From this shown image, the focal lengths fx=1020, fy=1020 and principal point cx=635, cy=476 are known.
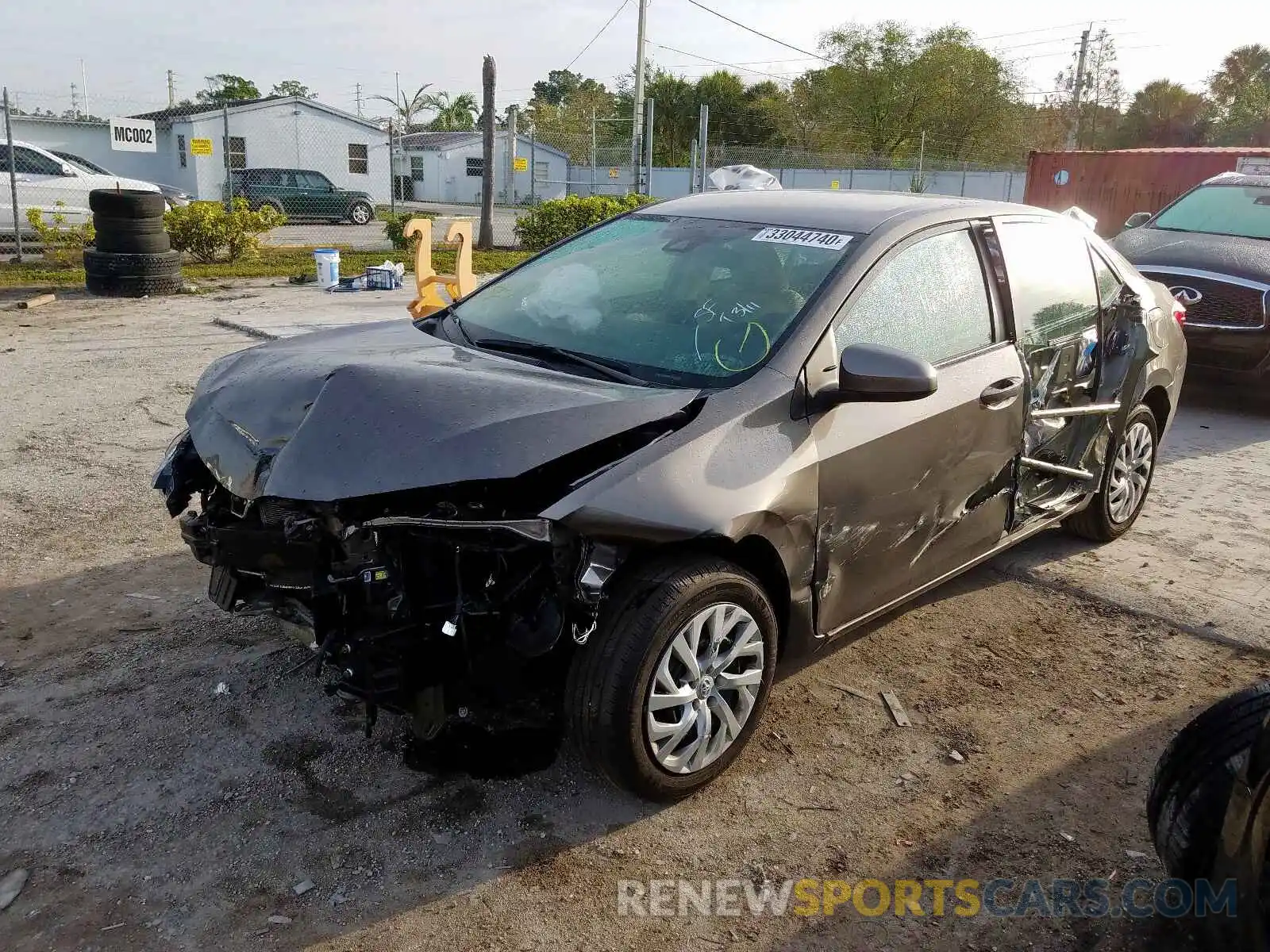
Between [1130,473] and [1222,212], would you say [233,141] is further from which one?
[1130,473]

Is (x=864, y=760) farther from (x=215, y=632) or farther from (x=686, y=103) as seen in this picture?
(x=686, y=103)

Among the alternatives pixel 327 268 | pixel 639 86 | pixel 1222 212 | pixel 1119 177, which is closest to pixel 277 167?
pixel 639 86

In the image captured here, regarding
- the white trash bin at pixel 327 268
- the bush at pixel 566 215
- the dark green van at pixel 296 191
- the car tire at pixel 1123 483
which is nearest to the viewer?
the car tire at pixel 1123 483

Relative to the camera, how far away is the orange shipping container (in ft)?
51.0

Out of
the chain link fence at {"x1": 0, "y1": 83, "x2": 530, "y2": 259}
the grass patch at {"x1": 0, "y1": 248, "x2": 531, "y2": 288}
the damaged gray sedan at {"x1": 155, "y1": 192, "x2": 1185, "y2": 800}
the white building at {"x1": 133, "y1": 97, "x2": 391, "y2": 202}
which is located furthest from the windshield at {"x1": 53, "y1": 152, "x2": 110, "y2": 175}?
the damaged gray sedan at {"x1": 155, "y1": 192, "x2": 1185, "y2": 800}

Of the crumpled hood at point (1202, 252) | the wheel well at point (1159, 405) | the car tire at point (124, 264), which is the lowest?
the wheel well at point (1159, 405)

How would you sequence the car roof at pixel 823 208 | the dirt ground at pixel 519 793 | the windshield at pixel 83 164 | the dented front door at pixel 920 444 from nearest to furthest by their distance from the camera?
1. the dirt ground at pixel 519 793
2. the dented front door at pixel 920 444
3. the car roof at pixel 823 208
4. the windshield at pixel 83 164

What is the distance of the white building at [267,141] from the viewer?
34969mm

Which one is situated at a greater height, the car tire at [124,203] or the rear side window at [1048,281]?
the car tire at [124,203]

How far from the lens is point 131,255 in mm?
12492

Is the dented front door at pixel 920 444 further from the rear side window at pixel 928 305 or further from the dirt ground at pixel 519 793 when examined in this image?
the dirt ground at pixel 519 793

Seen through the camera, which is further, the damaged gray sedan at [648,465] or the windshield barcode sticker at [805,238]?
the windshield barcode sticker at [805,238]

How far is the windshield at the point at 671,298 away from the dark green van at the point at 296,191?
26.7 meters

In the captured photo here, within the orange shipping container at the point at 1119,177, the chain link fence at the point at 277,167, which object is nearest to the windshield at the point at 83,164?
the chain link fence at the point at 277,167
